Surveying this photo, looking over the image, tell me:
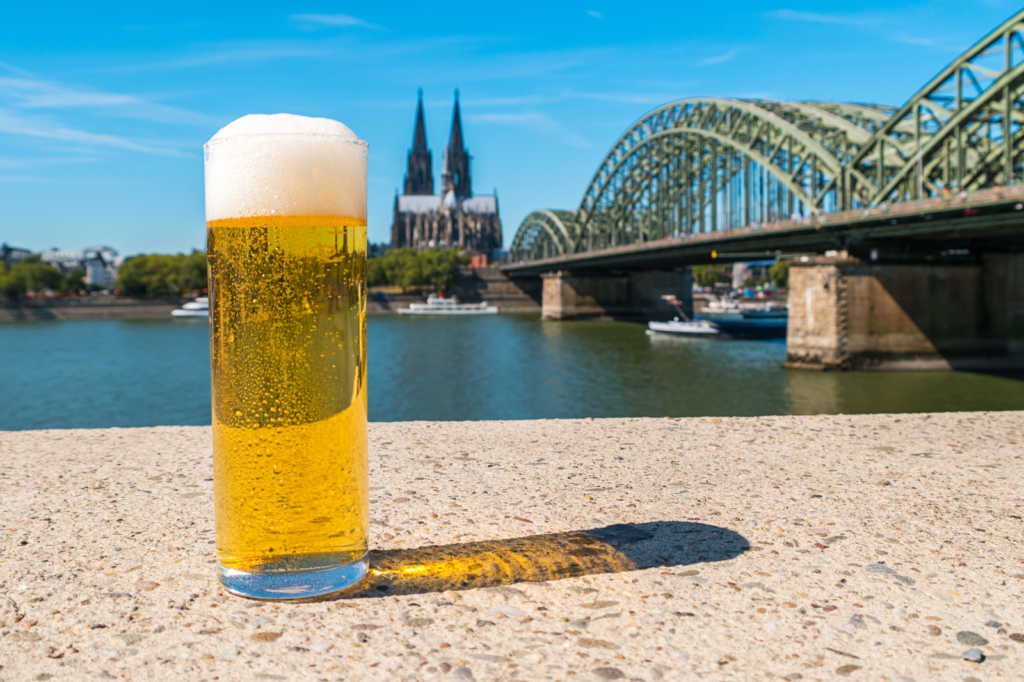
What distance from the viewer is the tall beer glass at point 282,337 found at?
2.40m

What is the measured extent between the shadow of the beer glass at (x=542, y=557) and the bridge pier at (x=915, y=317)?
87.3 feet

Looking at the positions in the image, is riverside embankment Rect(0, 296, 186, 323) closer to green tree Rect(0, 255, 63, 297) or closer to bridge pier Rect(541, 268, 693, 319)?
green tree Rect(0, 255, 63, 297)

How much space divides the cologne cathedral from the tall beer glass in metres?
136

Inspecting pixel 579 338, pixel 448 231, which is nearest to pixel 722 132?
pixel 579 338

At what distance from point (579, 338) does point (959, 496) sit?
41.1 meters

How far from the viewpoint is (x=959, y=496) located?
12.8ft

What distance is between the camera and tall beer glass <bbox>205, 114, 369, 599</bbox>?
7.88 ft

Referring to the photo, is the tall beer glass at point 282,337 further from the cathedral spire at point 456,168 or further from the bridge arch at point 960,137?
the cathedral spire at point 456,168

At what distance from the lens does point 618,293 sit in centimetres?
6750

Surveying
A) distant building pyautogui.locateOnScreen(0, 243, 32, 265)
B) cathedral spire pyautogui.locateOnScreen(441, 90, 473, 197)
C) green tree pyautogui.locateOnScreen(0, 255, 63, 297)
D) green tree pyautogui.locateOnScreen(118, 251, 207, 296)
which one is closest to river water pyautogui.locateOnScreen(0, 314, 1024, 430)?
green tree pyautogui.locateOnScreen(118, 251, 207, 296)

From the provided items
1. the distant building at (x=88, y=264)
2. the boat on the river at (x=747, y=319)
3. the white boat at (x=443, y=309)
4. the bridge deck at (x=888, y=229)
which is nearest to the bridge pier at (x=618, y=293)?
the boat on the river at (x=747, y=319)

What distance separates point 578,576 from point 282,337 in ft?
4.29

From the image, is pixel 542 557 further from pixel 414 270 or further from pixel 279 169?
pixel 414 270

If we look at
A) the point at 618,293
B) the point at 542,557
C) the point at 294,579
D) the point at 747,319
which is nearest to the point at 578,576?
the point at 542,557
